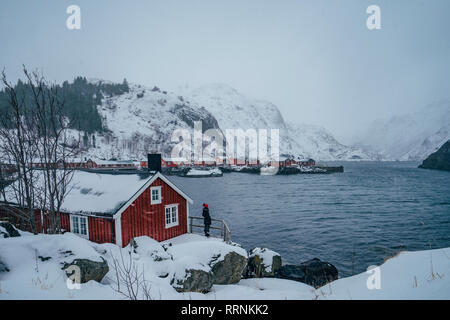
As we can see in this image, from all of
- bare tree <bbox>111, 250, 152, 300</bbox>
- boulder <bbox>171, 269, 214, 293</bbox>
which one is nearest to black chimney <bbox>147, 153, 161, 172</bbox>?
boulder <bbox>171, 269, 214, 293</bbox>

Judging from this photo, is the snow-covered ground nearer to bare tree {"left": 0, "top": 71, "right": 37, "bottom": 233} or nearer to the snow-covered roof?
bare tree {"left": 0, "top": 71, "right": 37, "bottom": 233}

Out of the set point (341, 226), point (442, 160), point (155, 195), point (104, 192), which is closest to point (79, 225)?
point (104, 192)

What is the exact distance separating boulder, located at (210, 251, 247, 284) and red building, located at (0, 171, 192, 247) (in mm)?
6813

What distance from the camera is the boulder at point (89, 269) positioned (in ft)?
18.2

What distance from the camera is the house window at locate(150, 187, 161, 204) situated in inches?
597

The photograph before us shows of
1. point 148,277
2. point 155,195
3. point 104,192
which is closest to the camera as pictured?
point 148,277

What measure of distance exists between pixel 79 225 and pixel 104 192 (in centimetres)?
242

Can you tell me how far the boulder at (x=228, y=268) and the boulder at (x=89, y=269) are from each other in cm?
451

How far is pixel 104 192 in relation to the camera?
1480 cm

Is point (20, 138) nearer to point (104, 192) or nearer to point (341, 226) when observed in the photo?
point (104, 192)

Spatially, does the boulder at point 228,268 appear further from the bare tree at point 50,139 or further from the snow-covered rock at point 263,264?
the bare tree at point 50,139
